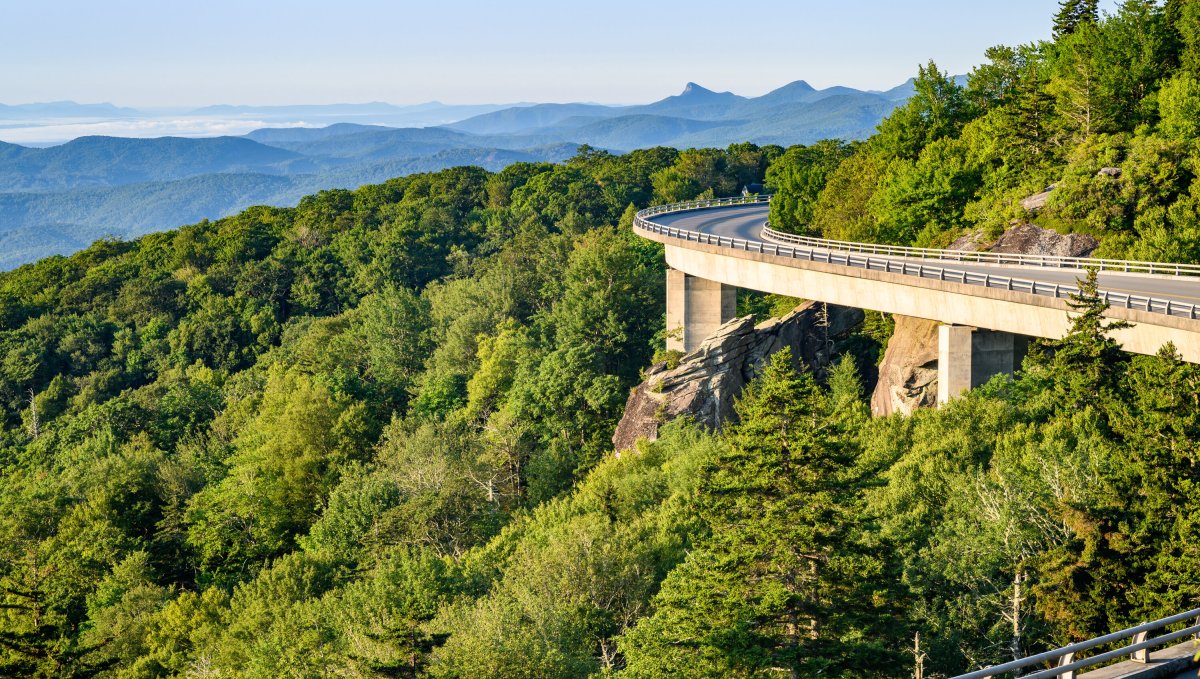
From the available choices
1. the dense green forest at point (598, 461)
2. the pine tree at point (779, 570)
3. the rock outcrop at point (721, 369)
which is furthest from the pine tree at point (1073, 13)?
the pine tree at point (779, 570)

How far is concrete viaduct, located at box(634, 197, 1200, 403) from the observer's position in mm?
37281

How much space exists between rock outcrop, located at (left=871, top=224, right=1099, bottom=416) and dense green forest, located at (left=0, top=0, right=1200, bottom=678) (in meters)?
0.99

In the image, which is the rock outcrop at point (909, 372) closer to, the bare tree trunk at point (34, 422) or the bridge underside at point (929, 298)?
the bridge underside at point (929, 298)

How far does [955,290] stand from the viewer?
4416cm

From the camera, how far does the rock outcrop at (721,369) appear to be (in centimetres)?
5481

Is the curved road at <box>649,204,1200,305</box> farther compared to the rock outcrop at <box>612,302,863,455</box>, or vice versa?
the rock outcrop at <box>612,302,863,455</box>

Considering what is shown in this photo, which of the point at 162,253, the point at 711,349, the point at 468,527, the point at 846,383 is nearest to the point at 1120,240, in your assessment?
the point at 846,383

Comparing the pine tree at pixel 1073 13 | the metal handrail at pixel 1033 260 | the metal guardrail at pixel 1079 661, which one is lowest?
the metal guardrail at pixel 1079 661

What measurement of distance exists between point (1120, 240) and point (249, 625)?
36012 millimetres

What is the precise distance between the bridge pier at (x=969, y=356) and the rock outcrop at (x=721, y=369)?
10809 millimetres

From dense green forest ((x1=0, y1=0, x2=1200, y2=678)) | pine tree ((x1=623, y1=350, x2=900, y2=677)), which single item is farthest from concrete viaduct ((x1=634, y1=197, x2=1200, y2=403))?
pine tree ((x1=623, y1=350, x2=900, y2=677))

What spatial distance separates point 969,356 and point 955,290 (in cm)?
270

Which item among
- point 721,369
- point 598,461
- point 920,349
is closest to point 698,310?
point 721,369

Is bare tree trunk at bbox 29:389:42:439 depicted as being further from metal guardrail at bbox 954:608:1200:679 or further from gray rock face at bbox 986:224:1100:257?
metal guardrail at bbox 954:608:1200:679
